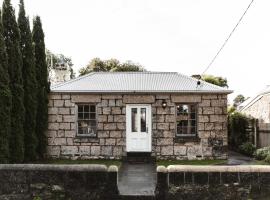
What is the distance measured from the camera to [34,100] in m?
16.2

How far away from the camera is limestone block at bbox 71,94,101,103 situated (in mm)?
17250

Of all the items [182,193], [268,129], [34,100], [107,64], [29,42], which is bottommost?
[182,193]

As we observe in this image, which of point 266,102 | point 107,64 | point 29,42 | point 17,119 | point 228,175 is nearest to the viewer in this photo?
point 228,175

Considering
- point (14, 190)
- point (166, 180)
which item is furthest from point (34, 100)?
point (166, 180)

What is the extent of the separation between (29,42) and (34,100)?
231 centimetres

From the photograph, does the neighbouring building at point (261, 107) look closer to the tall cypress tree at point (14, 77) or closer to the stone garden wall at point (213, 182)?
the stone garden wall at point (213, 182)

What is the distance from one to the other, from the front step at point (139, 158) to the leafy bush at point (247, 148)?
4979 mm

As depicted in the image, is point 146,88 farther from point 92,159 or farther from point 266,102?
point 266,102

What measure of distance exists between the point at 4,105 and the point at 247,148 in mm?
11424

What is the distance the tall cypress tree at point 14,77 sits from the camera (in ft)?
47.5

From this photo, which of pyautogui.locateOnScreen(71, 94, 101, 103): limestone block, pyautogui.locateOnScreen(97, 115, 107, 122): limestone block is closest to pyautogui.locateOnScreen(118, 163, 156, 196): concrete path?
pyautogui.locateOnScreen(97, 115, 107, 122): limestone block

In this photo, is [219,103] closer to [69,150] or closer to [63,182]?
[69,150]

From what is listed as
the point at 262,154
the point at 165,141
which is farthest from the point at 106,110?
the point at 262,154

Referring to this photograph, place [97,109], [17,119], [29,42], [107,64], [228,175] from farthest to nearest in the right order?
1. [107,64]
2. [97,109]
3. [29,42]
4. [17,119]
5. [228,175]
